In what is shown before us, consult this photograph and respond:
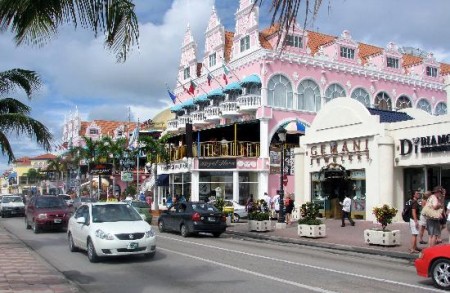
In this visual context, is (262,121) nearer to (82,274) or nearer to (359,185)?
(359,185)

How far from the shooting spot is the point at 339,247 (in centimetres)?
1748

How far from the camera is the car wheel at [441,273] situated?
985 cm

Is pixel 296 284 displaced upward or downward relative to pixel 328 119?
downward

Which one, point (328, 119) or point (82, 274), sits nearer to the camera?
point (82, 274)

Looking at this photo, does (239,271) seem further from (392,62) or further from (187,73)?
(187,73)

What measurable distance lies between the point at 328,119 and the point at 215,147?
11.7 m

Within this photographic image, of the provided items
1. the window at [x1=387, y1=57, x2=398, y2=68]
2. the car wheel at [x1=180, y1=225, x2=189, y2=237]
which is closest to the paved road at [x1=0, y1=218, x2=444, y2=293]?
the car wheel at [x1=180, y1=225, x2=189, y2=237]

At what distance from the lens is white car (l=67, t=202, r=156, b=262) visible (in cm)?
1297

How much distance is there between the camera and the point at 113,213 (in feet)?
47.8

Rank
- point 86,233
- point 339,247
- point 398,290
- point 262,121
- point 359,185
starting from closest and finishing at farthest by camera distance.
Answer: point 398,290
point 86,233
point 339,247
point 359,185
point 262,121

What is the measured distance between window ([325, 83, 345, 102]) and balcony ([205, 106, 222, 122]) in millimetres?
8757

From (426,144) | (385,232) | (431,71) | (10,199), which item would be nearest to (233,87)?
(426,144)

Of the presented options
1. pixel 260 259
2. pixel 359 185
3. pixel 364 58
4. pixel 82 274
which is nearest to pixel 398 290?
pixel 260 259

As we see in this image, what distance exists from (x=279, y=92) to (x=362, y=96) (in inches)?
337
